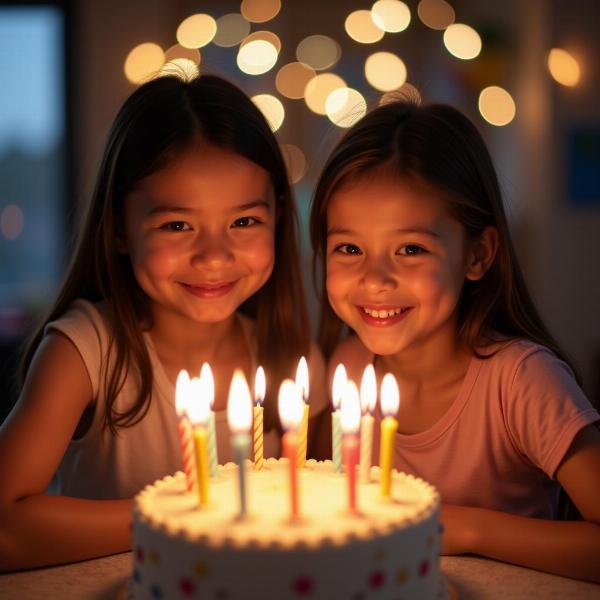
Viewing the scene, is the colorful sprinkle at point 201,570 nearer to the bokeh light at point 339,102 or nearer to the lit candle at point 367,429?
the lit candle at point 367,429

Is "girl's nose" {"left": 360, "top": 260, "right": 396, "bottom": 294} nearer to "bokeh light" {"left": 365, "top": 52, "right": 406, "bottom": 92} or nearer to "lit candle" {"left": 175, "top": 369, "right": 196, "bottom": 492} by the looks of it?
"lit candle" {"left": 175, "top": 369, "right": 196, "bottom": 492}

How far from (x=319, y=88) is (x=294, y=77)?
30 cm

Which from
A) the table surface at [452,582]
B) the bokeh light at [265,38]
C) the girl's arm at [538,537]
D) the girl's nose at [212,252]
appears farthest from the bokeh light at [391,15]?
the table surface at [452,582]

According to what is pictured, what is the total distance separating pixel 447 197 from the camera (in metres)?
1.71

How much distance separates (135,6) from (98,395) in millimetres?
4465

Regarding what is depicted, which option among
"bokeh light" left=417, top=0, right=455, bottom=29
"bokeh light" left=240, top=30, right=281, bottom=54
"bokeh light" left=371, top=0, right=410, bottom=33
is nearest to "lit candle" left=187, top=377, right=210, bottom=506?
"bokeh light" left=371, top=0, right=410, bottom=33

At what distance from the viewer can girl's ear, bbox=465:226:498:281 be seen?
1.79 meters

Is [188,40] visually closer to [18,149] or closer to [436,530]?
[18,149]

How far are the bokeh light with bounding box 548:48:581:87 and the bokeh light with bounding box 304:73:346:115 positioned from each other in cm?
141

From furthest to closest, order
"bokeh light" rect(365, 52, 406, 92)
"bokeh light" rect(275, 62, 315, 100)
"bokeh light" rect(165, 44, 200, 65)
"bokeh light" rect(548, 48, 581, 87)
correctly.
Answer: "bokeh light" rect(275, 62, 315, 100)
"bokeh light" rect(365, 52, 406, 92)
"bokeh light" rect(165, 44, 200, 65)
"bokeh light" rect(548, 48, 581, 87)

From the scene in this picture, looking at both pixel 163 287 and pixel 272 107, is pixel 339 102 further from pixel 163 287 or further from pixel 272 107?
pixel 163 287

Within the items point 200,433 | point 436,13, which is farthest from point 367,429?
point 436,13

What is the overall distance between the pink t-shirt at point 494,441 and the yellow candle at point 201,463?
692 millimetres

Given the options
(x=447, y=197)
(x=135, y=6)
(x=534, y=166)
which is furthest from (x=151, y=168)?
(x=135, y=6)
